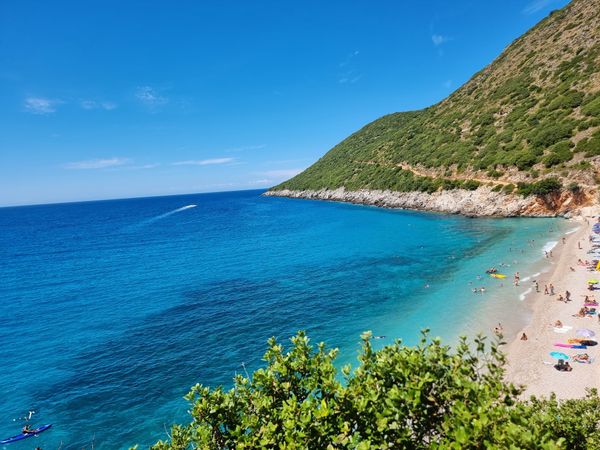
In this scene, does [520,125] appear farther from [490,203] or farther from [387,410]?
[387,410]

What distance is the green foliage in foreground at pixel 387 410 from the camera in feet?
23.7

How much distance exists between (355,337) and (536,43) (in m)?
120

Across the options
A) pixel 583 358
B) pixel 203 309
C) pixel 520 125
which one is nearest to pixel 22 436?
pixel 203 309

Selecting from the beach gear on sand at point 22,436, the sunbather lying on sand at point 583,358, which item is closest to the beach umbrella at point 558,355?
the sunbather lying on sand at point 583,358

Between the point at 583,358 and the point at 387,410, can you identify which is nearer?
the point at 387,410

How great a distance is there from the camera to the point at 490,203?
233 ft

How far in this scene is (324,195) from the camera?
516 ft

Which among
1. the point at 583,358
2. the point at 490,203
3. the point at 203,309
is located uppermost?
the point at 490,203

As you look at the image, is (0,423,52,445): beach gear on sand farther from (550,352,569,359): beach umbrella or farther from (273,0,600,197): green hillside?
(273,0,600,197): green hillside

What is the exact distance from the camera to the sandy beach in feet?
63.8

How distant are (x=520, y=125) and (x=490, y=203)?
2340cm

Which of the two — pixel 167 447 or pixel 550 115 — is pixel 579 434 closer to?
pixel 167 447

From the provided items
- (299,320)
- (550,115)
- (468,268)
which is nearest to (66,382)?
(299,320)

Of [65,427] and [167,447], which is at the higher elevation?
[167,447]
